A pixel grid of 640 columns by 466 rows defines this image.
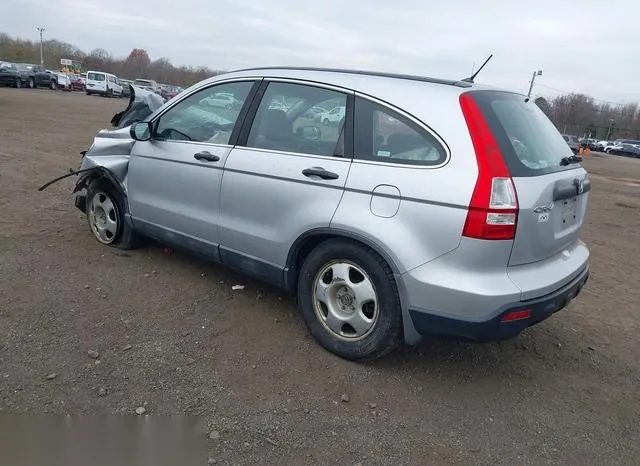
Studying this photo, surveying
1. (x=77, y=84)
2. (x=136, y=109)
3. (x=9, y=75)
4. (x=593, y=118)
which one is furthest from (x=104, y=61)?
(x=136, y=109)

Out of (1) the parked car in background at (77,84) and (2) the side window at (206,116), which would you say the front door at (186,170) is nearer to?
(2) the side window at (206,116)

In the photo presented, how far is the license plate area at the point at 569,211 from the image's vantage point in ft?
11.0

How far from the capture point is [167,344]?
3619mm

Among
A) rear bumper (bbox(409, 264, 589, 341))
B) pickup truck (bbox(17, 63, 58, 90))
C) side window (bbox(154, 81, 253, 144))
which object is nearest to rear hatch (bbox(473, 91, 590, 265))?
rear bumper (bbox(409, 264, 589, 341))

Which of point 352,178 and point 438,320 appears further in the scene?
point 352,178

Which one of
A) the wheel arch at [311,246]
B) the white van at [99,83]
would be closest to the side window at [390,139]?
the wheel arch at [311,246]

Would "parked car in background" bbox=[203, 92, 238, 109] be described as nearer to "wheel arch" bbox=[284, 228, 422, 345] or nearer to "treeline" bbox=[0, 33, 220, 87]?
"wheel arch" bbox=[284, 228, 422, 345]

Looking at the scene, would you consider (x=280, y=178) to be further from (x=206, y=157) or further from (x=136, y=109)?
(x=136, y=109)

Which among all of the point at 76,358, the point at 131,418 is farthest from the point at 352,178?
the point at 76,358

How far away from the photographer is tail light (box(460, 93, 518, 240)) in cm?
290

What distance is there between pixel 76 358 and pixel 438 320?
2.18 meters

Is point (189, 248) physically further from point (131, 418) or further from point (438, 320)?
point (438, 320)

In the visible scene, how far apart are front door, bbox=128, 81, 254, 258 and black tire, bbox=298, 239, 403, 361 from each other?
94 centimetres

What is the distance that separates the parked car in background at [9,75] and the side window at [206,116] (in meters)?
41.4
